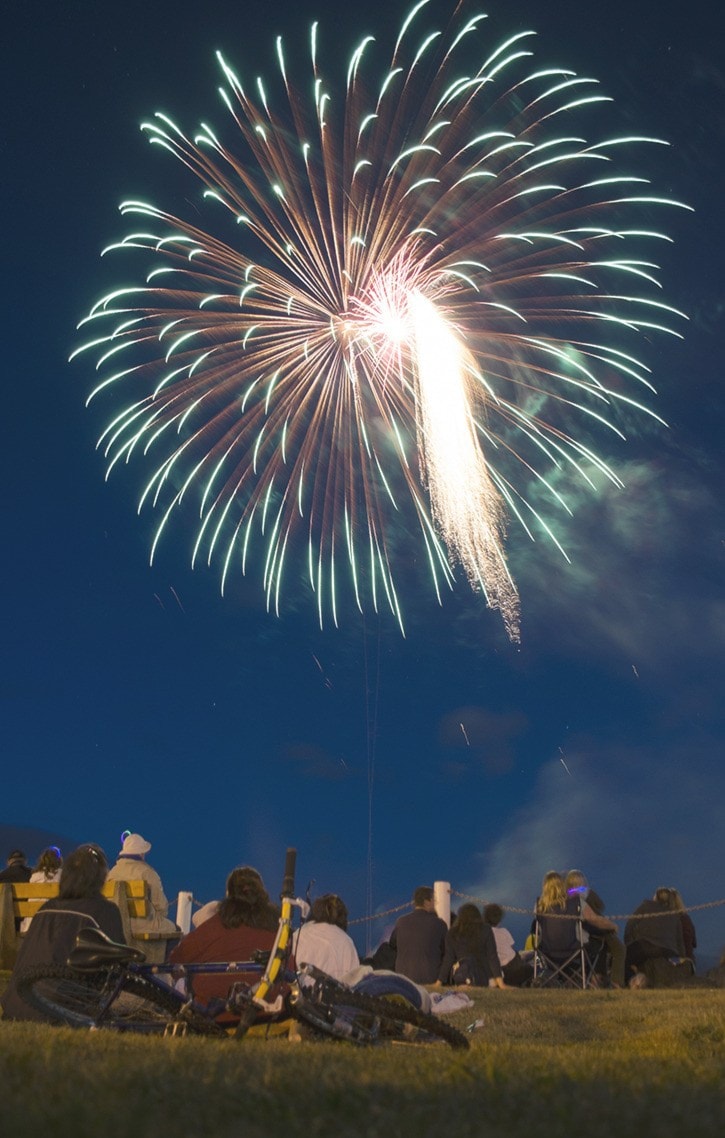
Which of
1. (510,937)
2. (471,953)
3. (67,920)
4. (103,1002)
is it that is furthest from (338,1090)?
(510,937)

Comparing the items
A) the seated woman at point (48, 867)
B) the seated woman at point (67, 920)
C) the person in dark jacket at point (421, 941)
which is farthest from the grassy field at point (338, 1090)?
the person in dark jacket at point (421, 941)

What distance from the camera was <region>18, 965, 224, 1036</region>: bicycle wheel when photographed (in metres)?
6.81

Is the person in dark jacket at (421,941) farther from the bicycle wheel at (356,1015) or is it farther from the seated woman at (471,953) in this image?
the bicycle wheel at (356,1015)

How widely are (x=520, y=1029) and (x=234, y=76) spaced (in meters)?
18.1

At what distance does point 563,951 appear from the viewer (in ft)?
51.8

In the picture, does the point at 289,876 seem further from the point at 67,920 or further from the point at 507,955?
the point at 507,955

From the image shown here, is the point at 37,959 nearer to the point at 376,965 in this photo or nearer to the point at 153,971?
the point at 153,971

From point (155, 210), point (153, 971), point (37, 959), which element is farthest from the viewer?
point (155, 210)

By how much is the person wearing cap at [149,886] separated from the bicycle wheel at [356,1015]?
16.3 ft

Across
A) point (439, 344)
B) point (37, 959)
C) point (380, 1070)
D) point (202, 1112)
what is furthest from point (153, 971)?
point (439, 344)

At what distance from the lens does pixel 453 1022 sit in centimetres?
1050

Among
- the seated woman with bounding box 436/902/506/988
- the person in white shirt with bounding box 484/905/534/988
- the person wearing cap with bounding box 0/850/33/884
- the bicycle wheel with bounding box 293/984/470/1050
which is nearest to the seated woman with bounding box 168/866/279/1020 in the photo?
the bicycle wheel with bounding box 293/984/470/1050

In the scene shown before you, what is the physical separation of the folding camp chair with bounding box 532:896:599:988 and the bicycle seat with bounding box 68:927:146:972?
10.4m

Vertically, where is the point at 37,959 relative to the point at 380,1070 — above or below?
above
